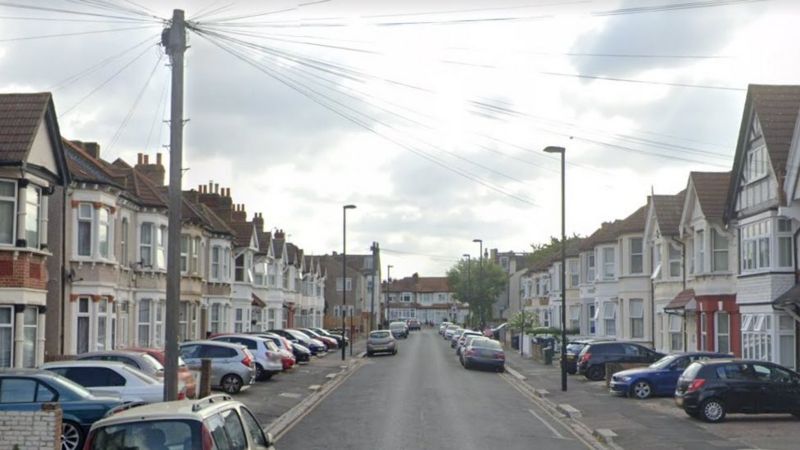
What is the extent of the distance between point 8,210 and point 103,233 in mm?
8199

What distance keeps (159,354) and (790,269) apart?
1924 cm

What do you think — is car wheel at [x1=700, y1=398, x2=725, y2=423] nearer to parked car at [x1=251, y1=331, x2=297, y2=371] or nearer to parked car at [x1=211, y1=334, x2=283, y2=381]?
parked car at [x1=211, y1=334, x2=283, y2=381]

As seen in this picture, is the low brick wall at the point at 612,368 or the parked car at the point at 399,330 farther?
the parked car at the point at 399,330

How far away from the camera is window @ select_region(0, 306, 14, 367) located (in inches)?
1069

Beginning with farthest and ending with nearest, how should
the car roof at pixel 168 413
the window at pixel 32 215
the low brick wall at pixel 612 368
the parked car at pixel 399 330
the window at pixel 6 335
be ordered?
the parked car at pixel 399 330 < the low brick wall at pixel 612 368 < the window at pixel 32 215 < the window at pixel 6 335 < the car roof at pixel 168 413

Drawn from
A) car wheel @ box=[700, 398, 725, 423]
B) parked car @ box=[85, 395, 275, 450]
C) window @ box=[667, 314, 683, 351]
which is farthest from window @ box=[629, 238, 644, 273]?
parked car @ box=[85, 395, 275, 450]

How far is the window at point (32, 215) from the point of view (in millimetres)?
27656

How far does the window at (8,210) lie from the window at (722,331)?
82.0 ft

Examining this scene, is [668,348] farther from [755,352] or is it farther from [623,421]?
[623,421]

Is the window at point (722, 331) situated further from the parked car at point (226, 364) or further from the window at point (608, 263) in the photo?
the window at point (608, 263)

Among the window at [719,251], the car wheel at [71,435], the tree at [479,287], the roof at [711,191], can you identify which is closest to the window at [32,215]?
the car wheel at [71,435]

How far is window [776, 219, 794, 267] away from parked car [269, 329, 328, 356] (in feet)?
92.7

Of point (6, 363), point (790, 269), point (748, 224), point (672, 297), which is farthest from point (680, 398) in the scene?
point (672, 297)

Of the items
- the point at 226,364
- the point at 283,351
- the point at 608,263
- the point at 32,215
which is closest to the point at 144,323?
the point at 283,351
